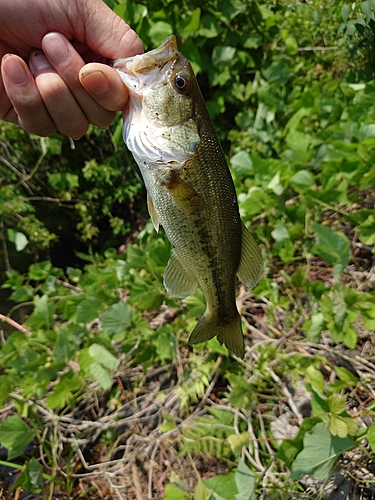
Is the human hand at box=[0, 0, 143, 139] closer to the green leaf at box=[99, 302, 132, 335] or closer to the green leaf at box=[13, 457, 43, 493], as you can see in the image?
the green leaf at box=[99, 302, 132, 335]

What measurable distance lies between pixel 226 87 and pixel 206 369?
2693mm

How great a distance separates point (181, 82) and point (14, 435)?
2.16m

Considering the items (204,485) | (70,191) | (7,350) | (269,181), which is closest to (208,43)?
(269,181)

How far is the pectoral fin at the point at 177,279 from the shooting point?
1.37 m

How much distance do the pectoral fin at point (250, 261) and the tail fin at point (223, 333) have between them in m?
0.18

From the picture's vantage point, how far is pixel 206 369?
2266mm

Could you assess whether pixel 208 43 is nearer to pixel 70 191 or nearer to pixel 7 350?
pixel 70 191

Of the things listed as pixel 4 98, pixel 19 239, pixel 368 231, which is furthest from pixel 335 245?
pixel 19 239

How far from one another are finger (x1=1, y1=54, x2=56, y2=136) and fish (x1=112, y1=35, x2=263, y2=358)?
0.98ft

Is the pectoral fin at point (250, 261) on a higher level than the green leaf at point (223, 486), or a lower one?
higher

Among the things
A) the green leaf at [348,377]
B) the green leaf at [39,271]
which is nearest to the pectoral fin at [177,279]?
the green leaf at [348,377]

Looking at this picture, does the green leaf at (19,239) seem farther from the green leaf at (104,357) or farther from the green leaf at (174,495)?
the green leaf at (174,495)

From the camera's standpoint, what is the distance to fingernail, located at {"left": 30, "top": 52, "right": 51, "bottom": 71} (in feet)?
4.13

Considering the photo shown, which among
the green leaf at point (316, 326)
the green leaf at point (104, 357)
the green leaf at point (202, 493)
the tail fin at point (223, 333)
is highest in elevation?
the tail fin at point (223, 333)
